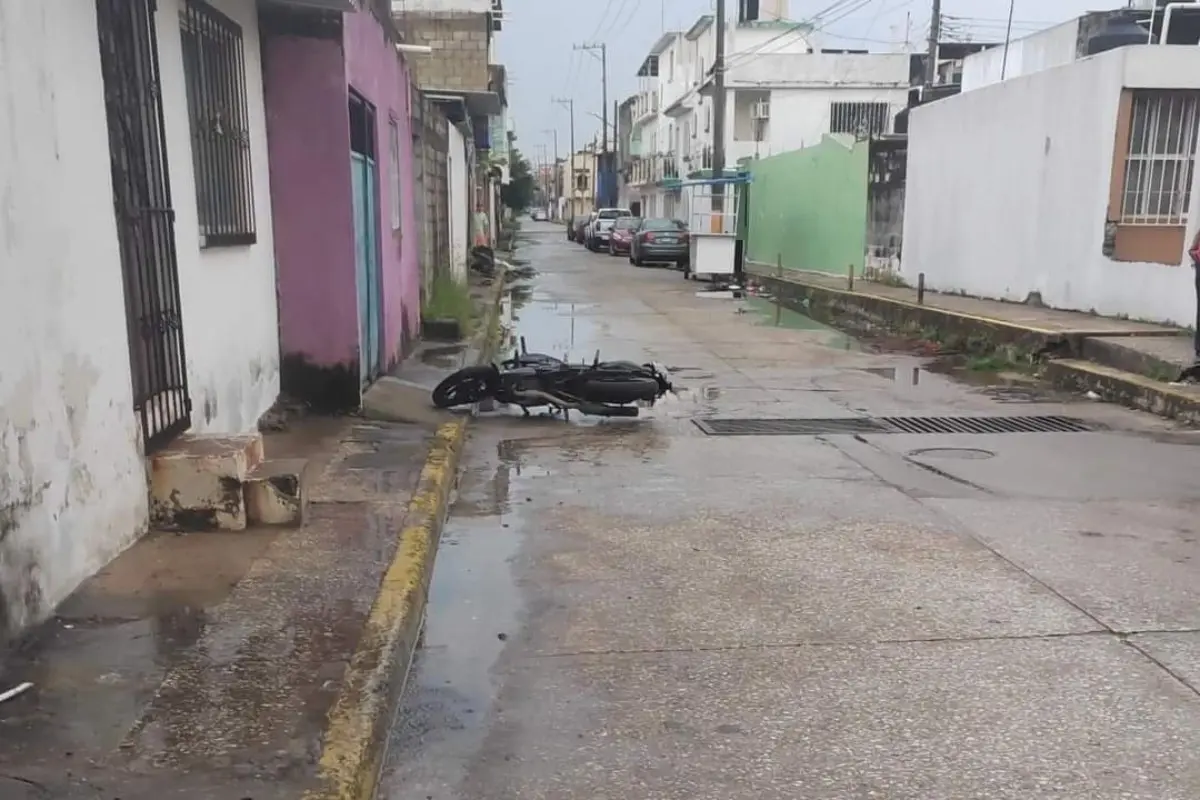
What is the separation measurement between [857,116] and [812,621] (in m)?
43.3

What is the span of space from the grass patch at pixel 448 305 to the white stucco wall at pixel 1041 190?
8.26 meters

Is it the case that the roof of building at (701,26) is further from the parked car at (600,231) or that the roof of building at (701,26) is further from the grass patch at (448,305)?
the grass patch at (448,305)

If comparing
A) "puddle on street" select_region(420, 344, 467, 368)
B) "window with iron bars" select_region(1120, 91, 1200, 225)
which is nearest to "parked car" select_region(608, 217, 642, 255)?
"window with iron bars" select_region(1120, 91, 1200, 225)

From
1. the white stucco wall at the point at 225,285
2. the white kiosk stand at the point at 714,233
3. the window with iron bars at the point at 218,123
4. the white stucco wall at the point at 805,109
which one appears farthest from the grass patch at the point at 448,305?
the white stucco wall at the point at 805,109

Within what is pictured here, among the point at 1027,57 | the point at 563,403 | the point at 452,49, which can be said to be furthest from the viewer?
the point at 452,49

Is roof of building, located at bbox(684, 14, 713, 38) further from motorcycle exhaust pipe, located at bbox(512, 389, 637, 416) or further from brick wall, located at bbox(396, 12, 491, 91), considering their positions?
motorcycle exhaust pipe, located at bbox(512, 389, 637, 416)

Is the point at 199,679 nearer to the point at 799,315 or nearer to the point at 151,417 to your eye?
the point at 151,417

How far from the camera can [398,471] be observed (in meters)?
6.66

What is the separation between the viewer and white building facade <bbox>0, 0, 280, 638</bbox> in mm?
3777

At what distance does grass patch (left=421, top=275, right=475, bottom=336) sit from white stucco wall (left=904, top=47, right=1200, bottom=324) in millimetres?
8256

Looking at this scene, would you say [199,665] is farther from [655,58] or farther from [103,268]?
[655,58]

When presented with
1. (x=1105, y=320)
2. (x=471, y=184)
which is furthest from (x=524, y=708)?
(x=471, y=184)

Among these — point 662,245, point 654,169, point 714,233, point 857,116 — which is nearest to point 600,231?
point 662,245

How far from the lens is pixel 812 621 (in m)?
4.66
